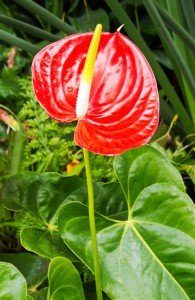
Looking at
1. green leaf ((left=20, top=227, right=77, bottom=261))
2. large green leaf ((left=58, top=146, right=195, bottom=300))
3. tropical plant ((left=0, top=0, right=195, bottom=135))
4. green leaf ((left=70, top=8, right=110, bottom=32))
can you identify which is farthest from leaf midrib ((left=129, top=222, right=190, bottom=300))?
green leaf ((left=70, top=8, right=110, bottom=32))

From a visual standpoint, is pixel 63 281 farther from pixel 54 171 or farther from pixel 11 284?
pixel 54 171

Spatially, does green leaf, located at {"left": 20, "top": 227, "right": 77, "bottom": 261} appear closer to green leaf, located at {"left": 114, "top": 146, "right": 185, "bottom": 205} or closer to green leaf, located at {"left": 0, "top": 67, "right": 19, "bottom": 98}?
green leaf, located at {"left": 114, "top": 146, "right": 185, "bottom": 205}

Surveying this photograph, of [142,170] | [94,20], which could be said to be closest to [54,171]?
[142,170]

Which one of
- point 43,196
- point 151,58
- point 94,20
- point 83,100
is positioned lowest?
point 43,196

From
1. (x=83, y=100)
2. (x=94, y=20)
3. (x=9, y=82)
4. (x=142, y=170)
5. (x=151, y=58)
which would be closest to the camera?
(x=83, y=100)

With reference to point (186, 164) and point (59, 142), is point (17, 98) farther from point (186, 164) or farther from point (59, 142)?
point (186, 164)

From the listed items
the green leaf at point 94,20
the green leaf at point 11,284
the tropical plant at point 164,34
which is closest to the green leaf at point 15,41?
the tropical plant at point 164,34

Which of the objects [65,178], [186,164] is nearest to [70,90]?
[65,178]
